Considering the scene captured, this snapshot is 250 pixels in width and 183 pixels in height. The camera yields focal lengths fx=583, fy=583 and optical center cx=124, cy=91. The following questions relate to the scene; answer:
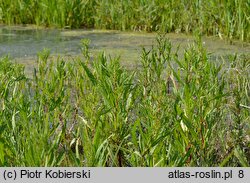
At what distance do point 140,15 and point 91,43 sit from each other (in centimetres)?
79

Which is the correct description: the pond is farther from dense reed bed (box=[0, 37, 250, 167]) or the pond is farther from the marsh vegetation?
dense reed bed (box=[0, 37, 250, 167])

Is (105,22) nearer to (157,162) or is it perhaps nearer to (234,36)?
(234,36)

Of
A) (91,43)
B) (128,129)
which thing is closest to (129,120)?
(128,129)

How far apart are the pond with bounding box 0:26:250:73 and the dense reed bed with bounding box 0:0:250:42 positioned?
13 cm

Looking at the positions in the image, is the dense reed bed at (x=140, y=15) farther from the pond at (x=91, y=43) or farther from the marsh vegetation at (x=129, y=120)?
the marsh vegetation at (x=129, y=120)

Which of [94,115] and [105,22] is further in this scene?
[105,22]

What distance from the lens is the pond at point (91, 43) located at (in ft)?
13.8

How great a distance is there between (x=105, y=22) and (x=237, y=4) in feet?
4.42

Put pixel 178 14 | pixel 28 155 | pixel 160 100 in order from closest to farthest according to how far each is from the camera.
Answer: pixel 28 155, pixel 160 100, pixel 178 14

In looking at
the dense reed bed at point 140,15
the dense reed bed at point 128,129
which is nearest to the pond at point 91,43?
the dense reed bed at point 140,15

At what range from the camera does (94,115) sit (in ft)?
7.14

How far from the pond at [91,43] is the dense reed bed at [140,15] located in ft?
0.43

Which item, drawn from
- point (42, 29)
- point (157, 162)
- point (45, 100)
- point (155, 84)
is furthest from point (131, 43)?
point (157, 162)

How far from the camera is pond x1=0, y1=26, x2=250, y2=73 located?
13.8ft
